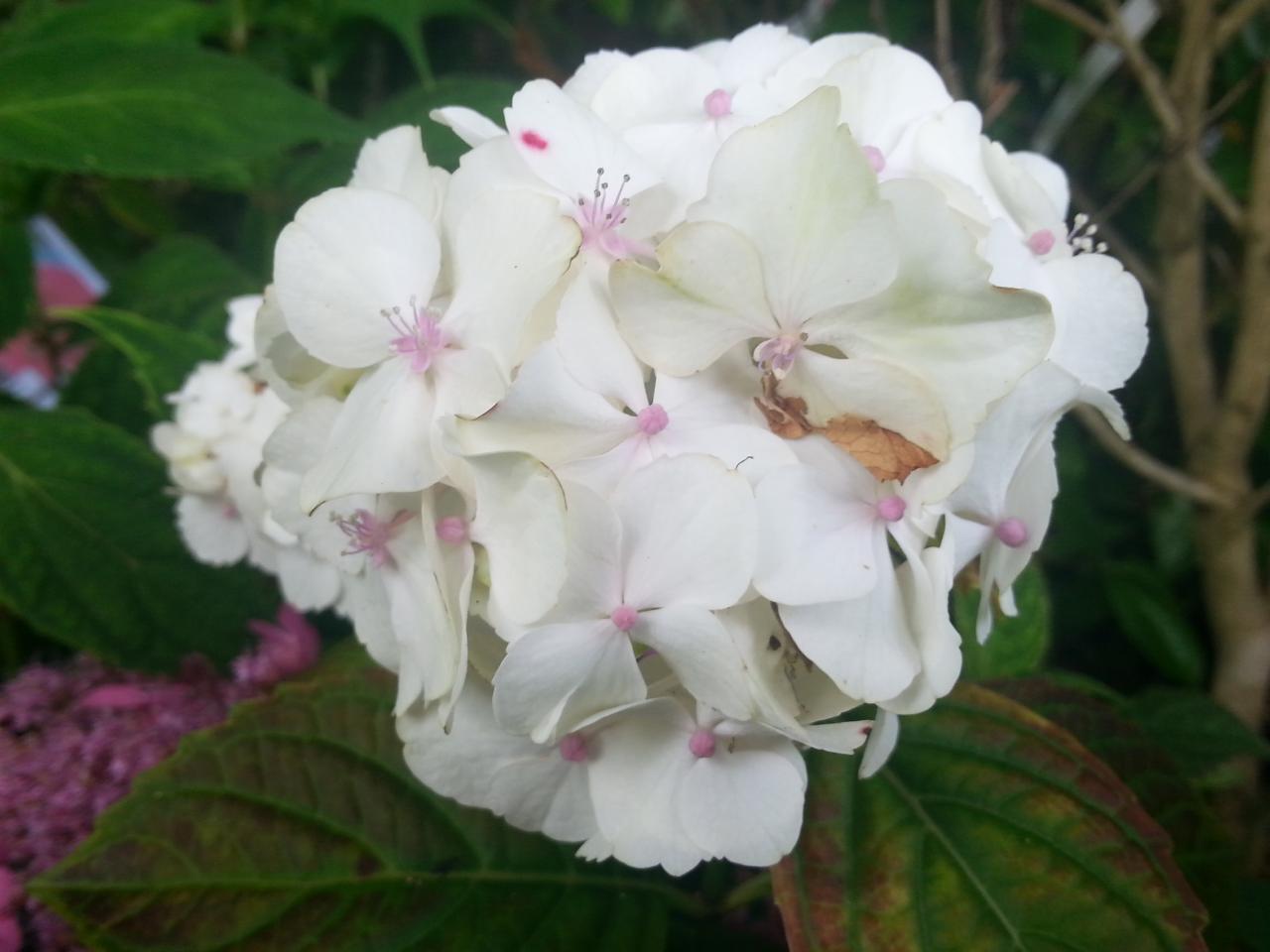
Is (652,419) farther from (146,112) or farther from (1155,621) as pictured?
(1155,621)

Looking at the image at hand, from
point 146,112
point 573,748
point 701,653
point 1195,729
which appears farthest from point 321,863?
point 1195,729

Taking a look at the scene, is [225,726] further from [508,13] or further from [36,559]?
[508,13]

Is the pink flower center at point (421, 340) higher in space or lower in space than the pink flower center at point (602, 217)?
lower

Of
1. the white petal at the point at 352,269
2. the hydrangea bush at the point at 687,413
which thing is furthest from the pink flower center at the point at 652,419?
the white petal at the point at 352,269

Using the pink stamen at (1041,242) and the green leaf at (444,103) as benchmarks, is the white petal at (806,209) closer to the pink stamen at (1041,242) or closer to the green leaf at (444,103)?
the pink stamen at (1041,242)

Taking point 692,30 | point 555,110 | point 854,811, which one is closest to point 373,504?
point 555,110
